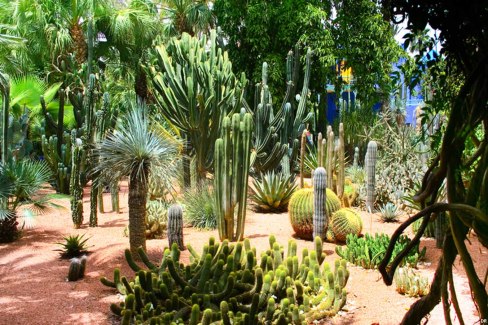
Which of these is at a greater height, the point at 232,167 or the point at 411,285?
the point at 232,167

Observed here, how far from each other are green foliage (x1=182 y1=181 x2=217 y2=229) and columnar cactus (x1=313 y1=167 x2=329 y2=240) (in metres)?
2.27

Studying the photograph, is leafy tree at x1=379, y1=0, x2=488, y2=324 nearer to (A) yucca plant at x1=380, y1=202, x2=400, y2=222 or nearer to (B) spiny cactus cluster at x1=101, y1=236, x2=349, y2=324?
(B) spiny cactus cluster at x1=101, y1=236, x2=349, y2=324

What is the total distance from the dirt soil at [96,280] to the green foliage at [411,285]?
3.6 inches

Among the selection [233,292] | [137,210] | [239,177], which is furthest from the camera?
[239,177]

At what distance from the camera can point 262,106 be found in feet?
42.1

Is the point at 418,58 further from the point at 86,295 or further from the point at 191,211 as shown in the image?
Result: the point at 191,211

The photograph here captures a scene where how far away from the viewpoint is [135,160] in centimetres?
660

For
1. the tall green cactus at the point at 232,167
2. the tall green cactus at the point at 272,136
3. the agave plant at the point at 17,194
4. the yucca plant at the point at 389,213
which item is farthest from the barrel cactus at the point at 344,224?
the agave plant at the point at 17,194

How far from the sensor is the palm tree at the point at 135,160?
660cm

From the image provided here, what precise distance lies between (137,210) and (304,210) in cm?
285

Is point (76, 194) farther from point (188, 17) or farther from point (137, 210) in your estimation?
point (188, 17)

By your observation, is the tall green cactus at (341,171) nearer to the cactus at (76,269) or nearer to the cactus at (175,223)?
the cactus at (175,223)

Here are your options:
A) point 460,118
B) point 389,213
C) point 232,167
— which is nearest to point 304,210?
point 232,167

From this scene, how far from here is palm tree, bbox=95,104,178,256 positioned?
6598mm
